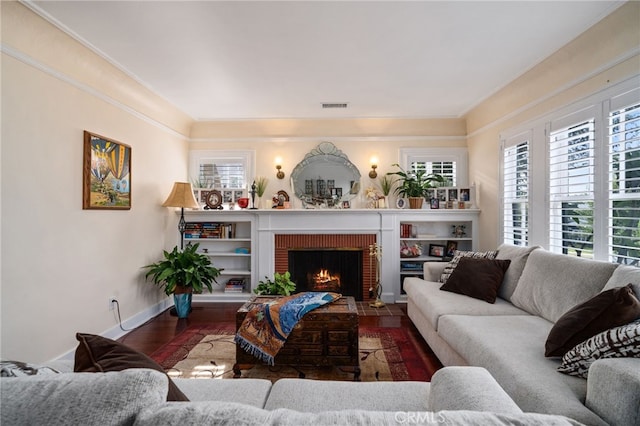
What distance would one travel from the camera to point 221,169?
4.70 metres

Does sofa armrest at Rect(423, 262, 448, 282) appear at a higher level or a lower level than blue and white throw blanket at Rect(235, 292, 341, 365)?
higher

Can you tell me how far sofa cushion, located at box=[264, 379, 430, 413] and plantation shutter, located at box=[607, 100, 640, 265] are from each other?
1.97 meters

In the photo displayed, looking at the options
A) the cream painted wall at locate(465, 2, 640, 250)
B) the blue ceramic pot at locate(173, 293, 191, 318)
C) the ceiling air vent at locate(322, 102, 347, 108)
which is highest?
the ceiling air vent at locate(322, 102, 347, 108)

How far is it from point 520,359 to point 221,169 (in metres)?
4.33

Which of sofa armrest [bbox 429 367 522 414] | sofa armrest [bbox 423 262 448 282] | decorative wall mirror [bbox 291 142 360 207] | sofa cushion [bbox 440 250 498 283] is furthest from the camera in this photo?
decorative wall mirror [bbox 291 142 360 207]

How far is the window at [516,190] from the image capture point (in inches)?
128

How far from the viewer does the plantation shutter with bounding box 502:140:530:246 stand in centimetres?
325

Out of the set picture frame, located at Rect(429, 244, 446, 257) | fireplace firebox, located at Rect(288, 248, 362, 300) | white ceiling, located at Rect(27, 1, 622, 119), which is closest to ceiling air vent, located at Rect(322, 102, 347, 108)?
white ceiling, located at Rect(27, 1, 622, 119)

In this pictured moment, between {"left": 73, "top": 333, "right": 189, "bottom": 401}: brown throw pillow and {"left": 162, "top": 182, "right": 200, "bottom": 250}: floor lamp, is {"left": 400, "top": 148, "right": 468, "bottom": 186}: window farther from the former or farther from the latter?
{"left": 73, "top": 333, "right": 189, "bottom": 401}: brown throw pillow

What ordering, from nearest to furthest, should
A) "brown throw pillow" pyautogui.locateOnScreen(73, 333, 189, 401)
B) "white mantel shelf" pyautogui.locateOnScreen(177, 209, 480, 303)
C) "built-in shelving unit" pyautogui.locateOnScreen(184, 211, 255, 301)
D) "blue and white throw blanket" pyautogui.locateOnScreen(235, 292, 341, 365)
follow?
"brown throw pillow" pyautogui.locateOnScreen(73, 333, 189, 401) → "blue and white throw blanket" pyautogui.locateOnScreen(235, 292, 341, 365) → "white mantel shelf" pyautogui.locateOnScreen(177, 209, 480, 303) → "built-in shelving unit" pyautogui.locateOnScreen(184, 211, 255, 301)

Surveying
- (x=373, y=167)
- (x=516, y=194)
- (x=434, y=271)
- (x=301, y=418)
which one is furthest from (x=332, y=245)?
(x=301, y=418)

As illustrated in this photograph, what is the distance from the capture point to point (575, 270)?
81.6 inches

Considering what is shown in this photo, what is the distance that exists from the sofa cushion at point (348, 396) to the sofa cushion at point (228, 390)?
5 centimetres

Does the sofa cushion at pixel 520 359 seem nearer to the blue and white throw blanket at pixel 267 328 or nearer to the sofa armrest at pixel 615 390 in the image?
the sofa armrest at pixel 615 390
